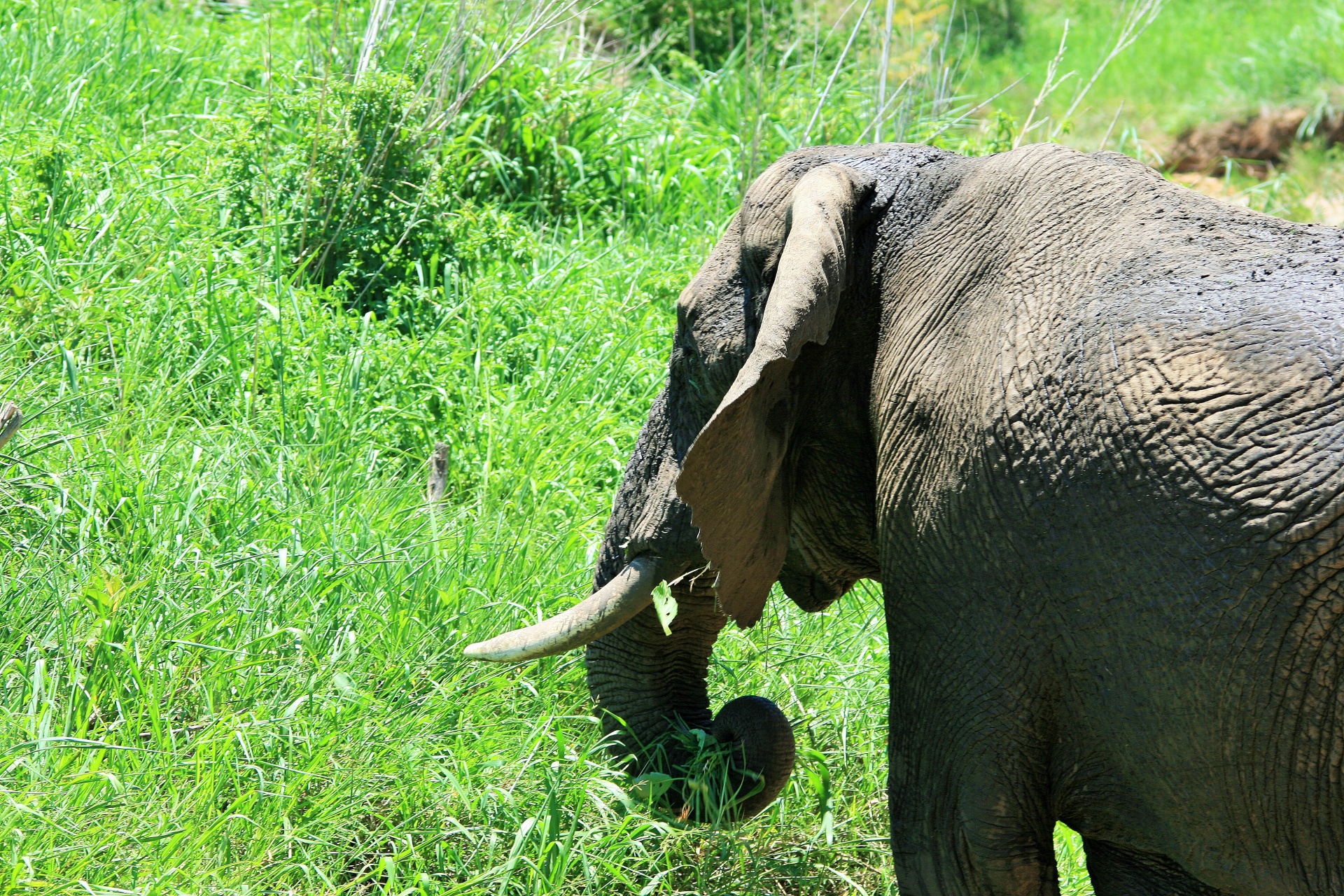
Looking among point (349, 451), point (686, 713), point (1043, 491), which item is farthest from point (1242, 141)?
point (1043, 491)

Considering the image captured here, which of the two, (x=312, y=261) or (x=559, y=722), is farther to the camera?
(x=312, y=261)

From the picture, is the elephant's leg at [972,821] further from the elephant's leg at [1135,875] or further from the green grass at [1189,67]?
Answer: the green grass at [1189,67]

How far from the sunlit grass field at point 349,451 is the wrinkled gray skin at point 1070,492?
989mm

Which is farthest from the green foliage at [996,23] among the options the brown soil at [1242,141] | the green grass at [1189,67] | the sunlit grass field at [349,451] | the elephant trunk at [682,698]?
the elephant trunk at [682,698]

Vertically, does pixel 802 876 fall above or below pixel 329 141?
below

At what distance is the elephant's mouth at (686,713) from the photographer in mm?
3482

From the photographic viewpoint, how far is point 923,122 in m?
6.98

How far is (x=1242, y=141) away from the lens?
10.8m

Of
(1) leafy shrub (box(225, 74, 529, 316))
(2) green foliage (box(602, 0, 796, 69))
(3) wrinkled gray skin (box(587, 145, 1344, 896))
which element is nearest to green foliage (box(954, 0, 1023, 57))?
(2) green foliage (box(602, 0, 796, 69))

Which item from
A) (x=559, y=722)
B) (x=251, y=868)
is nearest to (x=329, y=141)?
(x=559, y=722)

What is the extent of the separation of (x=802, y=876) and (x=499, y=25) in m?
4.13

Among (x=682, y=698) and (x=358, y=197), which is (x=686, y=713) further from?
(x=358, y=197)

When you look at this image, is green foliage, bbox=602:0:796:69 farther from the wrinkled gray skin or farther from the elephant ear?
the elephant ear

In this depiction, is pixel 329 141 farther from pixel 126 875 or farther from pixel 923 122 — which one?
pixel 126 875
